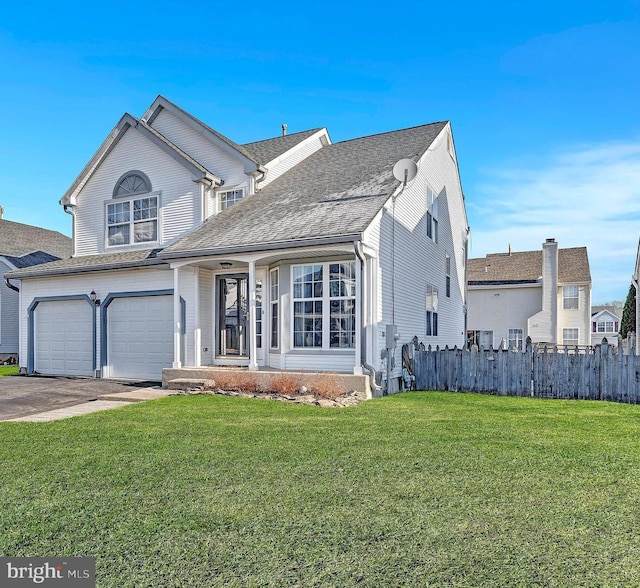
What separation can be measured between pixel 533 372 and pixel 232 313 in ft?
25.6

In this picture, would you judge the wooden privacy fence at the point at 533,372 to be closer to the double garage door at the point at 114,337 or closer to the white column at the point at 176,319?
the white column at the point at 176,319

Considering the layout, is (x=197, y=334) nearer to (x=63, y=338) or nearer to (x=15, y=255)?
(x=63, y=338)

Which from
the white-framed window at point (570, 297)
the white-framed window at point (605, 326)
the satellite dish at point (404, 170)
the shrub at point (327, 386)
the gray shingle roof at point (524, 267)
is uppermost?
the satellite dish at point (404, 170)

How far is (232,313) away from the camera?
1334 centimetres

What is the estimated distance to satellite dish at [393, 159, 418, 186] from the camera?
464 inches

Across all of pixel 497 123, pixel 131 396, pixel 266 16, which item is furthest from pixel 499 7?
pixel 131 396

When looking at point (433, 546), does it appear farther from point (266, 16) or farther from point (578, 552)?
point (266, 16)

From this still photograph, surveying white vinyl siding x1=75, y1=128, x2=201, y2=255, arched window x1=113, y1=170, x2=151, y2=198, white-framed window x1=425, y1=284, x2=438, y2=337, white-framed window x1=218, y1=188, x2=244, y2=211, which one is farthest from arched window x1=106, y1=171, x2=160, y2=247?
white-framed window x1=425, y1=284, x2=438, y2=337

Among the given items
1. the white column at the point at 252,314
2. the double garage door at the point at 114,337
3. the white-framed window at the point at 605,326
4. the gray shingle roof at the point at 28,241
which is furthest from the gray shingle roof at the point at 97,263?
the white-framed window at the point at 605,326

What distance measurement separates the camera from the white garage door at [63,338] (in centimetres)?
1505

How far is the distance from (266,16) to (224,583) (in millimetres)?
14644

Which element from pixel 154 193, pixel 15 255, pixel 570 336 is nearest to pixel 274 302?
pixel 154 193

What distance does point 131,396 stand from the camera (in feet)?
34.2

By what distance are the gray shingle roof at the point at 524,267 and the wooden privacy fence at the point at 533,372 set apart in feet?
55.5
